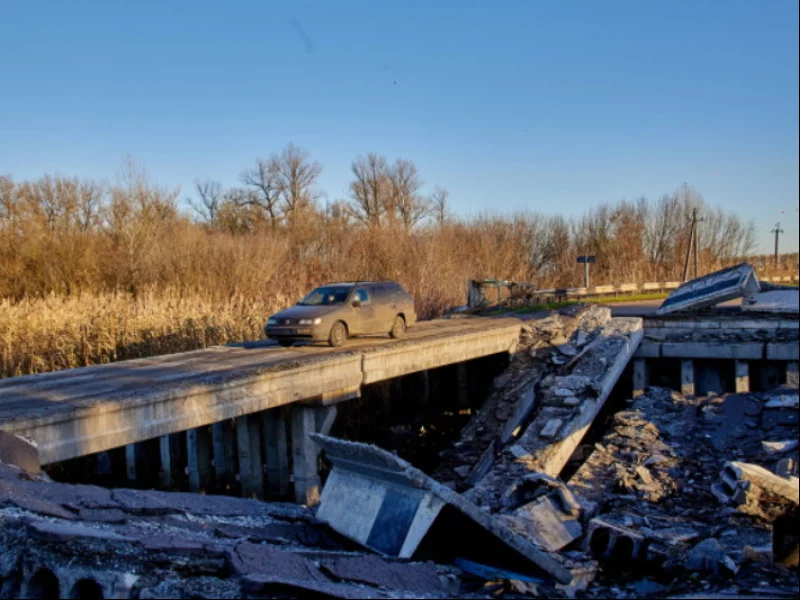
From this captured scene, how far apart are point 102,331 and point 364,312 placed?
632 cm

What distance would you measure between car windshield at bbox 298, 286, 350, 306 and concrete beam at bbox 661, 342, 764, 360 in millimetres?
9326

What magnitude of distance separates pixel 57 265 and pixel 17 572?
1039 inches

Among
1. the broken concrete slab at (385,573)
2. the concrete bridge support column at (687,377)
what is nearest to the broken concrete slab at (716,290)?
the concrete bridge support column at (687,377)

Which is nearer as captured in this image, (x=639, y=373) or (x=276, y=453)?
(x=276, y=453)

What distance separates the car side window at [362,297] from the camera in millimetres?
17250

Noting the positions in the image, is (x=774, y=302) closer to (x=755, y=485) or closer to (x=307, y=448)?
(x=755, y=485)

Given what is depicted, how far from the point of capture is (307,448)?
43.7 ft

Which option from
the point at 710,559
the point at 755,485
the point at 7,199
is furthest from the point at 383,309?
the point at 7,199

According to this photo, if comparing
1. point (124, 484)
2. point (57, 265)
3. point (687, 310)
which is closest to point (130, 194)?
point (57, 265)

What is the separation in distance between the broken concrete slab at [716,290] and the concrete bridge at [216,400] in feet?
27.5

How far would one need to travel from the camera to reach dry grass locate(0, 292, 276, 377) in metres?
16.8

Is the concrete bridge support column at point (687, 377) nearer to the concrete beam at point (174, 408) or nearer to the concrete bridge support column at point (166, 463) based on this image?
the concrete beam at point (174, 408)

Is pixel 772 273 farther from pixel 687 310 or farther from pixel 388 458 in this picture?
pixel 388 458

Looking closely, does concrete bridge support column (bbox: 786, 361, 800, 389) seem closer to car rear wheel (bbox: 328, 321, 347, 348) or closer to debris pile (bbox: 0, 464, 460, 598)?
car rear wheel (bbox: 328, 321, 347, 348)
